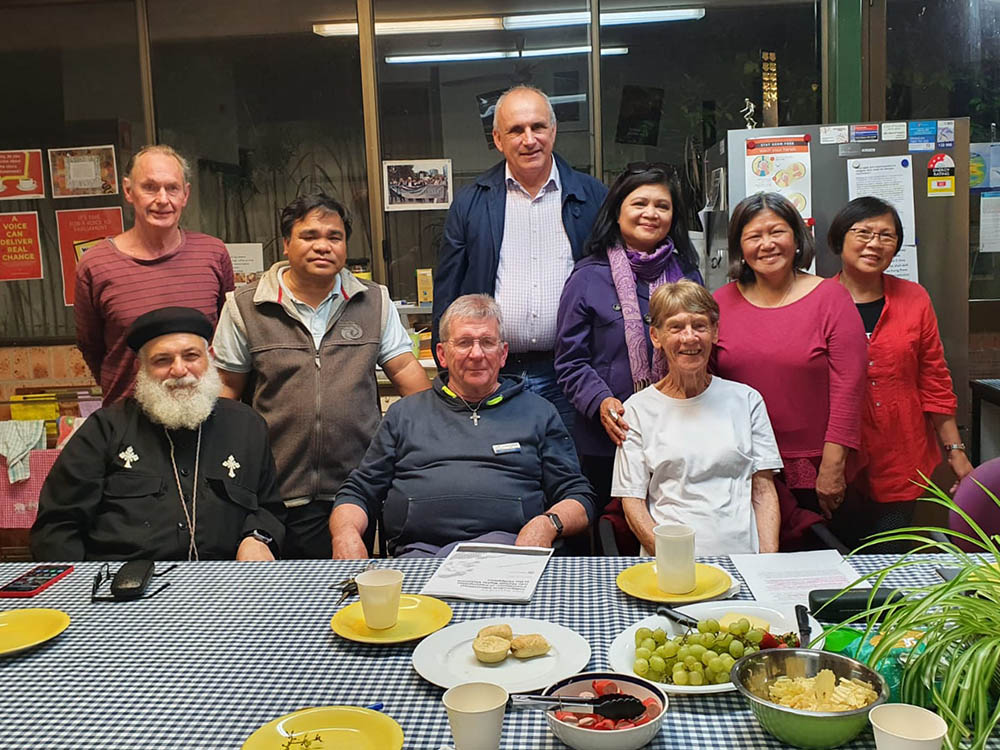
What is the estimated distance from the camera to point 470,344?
8.39ft

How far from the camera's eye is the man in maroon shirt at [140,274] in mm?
3094

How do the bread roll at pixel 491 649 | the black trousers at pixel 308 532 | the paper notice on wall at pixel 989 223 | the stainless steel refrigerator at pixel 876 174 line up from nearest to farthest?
the bread roll at pixel 491 649, the black trousers at pixel 308 532, the stainless steel refrigerator at pixel 876 174, the paper notice on wall at pixel 989 223

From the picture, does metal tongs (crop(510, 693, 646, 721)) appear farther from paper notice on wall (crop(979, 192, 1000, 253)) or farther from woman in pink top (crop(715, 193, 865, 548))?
paper notice on wall (crop(979, 192, 1000, 253))

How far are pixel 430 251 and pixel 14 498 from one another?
243cm

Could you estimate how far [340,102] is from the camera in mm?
4918

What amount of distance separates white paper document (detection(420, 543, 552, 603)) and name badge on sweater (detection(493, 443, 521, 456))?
491 millimetres

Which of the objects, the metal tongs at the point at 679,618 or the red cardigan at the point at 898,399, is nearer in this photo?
the metal tongs at the point at 679,618

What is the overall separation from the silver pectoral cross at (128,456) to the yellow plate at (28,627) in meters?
0.72

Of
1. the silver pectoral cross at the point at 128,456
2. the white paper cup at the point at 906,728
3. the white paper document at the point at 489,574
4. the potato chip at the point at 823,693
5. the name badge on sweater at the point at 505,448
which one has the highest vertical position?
the silver pectoral cross at the point at 128,456

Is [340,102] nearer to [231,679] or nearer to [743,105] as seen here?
[743,105]

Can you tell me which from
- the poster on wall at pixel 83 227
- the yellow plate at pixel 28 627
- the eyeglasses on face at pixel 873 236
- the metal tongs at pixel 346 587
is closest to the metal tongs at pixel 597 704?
the metal tongs at pixel 346 587

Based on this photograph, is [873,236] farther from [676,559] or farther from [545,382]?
[676,559]

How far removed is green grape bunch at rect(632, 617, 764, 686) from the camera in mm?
1364

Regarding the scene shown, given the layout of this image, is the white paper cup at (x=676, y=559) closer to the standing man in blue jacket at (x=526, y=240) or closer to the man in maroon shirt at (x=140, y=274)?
the standing man in blue jacket at (x=526, y=240)
